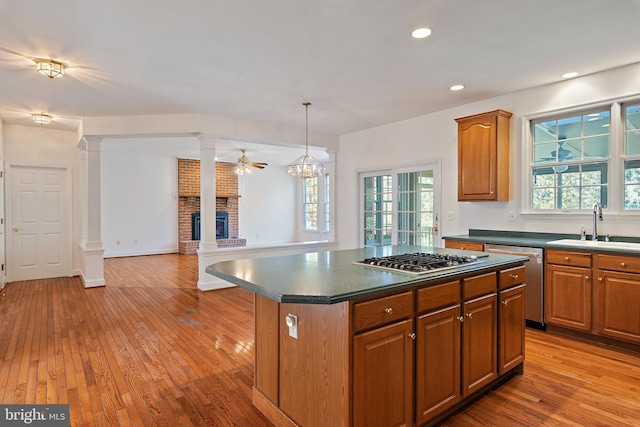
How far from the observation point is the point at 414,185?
17.6ft

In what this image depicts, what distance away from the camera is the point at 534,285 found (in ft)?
11.4

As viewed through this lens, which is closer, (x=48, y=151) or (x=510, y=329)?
(x=510, y=329)

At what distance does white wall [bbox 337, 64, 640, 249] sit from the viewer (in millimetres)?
3486

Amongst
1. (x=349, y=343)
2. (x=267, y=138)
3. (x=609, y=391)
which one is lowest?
(x=609, y=391)

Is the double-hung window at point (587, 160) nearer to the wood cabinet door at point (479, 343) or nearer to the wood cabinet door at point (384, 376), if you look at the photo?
the wood cabinet door at point (479, 343)

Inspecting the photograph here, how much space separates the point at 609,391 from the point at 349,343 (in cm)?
207

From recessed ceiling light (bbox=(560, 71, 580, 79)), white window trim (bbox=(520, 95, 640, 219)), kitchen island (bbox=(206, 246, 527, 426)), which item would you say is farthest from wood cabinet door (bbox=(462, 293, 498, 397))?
recessed ceiling light (bbox=(560, 71, 580, 79))

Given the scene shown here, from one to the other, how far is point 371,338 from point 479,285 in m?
0.94

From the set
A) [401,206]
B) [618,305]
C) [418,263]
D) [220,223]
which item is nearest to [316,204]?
[220,223]

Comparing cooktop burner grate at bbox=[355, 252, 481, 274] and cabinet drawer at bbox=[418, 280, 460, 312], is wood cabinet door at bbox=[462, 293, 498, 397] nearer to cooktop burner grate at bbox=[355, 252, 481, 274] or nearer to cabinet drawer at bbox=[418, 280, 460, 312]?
cabinet drawer at bbox=[418, 280, 460, 312]

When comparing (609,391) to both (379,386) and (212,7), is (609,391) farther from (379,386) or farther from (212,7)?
(212,7)

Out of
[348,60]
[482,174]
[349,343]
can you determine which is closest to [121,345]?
[349,343]

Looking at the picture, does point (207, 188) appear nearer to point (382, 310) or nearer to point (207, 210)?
point (207, 210)

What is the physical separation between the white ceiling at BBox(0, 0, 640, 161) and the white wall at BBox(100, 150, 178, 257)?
3987 millimetres
